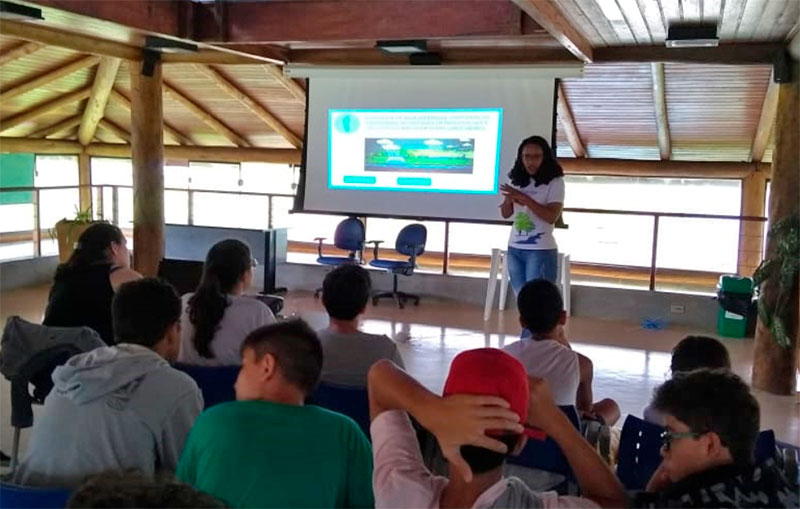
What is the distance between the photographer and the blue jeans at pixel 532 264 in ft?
15.3

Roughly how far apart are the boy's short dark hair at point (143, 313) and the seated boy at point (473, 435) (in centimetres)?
91

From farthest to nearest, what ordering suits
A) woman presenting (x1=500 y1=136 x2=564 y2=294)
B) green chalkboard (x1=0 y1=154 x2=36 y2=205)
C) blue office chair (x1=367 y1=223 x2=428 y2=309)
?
1. green chalkboard (x1=0 y1=154 x2=36 y2=205)
2. blue office chair (x1=367 y1=223 x2=428 y2=309)
3. woman presenting (x1=500 y1=136 x2=564 y2=294)

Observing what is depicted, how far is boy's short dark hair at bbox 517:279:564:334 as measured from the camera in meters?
2.79

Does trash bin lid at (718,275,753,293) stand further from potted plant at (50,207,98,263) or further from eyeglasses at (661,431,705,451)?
potted plant at (50,207,98,263)

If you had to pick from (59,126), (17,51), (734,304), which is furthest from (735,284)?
(59,126)

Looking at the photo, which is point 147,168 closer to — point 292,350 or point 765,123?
point 292,350

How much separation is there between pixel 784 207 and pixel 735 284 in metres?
1.69

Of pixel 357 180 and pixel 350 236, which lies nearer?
pixel 357 180

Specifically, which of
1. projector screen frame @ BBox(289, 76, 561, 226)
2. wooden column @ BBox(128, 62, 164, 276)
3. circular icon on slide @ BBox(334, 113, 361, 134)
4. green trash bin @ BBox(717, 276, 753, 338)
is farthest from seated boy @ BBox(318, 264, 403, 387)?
green trash bin @ BBox(717, 276, 753, 338)

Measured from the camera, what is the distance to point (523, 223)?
4691 mm

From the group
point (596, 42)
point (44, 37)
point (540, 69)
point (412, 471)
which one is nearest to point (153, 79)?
point (44, 37)

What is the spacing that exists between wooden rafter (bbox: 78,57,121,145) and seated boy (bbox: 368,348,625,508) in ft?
31.3

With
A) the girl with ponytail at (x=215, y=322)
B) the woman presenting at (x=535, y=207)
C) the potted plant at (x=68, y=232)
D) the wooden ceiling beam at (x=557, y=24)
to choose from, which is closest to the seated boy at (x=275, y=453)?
the girl with ponytail at (x=215, y=322)

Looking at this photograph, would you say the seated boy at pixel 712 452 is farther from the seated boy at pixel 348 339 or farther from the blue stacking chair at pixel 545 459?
the seated boy at pixel 348 339
